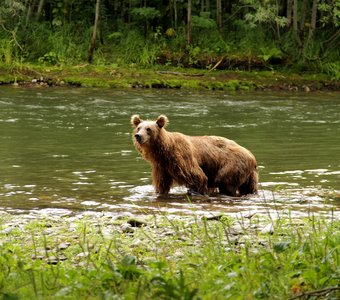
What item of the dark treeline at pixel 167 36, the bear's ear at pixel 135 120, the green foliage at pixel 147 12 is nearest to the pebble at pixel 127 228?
the bear's ear at pixel 135 120

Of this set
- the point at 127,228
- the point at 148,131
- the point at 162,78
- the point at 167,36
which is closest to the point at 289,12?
the point at 167,36

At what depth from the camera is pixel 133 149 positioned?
15.9 m

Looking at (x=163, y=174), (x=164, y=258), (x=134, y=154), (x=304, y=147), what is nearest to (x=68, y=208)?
(x=163, y=174)

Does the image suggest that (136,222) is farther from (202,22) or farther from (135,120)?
(202,22)

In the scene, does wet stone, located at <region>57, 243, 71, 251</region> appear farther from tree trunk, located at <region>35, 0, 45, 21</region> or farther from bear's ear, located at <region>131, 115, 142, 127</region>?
tree trunk, located at <region>35, 0, 45, 21</region>

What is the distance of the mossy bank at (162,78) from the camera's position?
92.2ft

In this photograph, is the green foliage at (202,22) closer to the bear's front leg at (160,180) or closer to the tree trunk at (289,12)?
the tree trunk at (289,12)

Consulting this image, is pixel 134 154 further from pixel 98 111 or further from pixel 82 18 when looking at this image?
pixel 82 18

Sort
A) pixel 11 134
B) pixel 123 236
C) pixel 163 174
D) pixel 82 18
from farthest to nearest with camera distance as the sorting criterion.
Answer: pixel 82 18
pixel 11 134
pixel 163 174
pixel 123 236

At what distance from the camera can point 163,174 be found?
11.3 m

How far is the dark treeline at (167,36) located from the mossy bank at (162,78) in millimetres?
737

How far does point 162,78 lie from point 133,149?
13223 millimetres

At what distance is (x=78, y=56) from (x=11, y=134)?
1364cm

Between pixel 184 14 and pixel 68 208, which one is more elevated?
pixel 184 14
